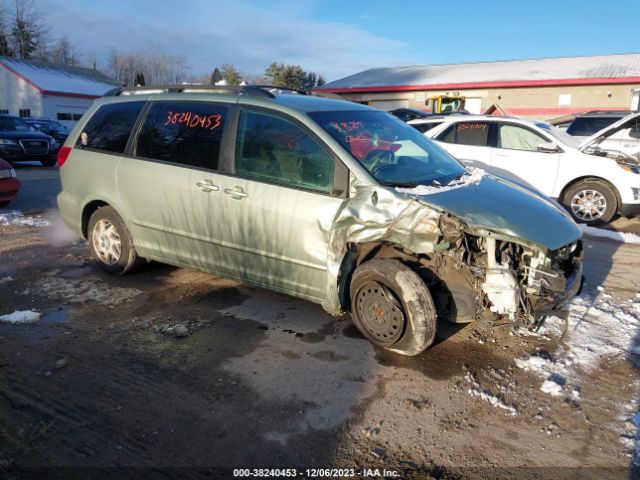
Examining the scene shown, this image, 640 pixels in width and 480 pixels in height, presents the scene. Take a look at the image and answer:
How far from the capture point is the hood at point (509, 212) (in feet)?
11.4

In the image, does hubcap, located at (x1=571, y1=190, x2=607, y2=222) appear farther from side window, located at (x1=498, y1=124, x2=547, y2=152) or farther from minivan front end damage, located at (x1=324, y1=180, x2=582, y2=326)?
minivan front end damage, located at (x1=324, y1=180, x2=582, y2=326)

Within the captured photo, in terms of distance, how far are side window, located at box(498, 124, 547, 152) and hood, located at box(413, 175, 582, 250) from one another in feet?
15.9

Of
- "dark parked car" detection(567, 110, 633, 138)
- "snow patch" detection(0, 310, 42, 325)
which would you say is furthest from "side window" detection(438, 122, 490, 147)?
"snow patch" detection(0, 310, 42, 325)

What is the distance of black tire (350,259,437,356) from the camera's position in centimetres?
360

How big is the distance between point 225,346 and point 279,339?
1.41 ft

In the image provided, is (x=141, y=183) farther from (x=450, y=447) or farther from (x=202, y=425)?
(x=450, y=447)

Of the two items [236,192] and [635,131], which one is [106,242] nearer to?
[236,192]

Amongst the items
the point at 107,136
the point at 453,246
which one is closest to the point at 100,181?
the point at 107,136

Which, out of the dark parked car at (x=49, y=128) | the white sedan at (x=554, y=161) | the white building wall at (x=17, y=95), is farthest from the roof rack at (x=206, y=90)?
the white building wall at (x=17, y=95)

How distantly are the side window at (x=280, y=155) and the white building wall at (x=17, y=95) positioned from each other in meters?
35.3

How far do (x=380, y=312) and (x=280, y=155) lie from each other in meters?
1.49

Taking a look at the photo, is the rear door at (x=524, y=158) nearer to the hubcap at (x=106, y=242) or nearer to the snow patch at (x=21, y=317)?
the hubcap at (x=106, y=242)

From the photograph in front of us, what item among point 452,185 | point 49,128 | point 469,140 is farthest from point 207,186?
point 49,128

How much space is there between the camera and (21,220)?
26.0 feet
